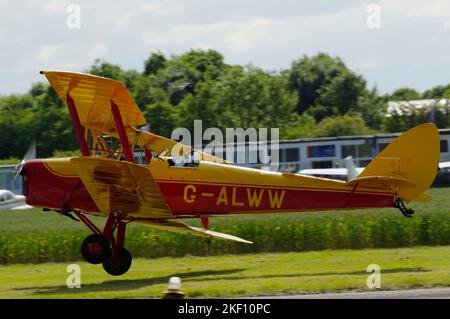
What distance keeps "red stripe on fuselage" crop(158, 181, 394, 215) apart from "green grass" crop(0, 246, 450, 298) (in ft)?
3.71

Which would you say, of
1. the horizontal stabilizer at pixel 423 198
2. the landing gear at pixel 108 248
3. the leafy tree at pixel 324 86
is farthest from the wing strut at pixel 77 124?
the leafy tree at pixel 324 86

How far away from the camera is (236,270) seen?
1557 cm

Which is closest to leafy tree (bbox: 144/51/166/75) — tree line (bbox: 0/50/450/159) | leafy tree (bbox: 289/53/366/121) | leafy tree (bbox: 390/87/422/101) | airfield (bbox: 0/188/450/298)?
tree line (bbox: 0/50/450/159)

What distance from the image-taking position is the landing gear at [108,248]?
14.4 metres

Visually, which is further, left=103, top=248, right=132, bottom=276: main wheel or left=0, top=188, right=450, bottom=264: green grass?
left=0, top=188, right=450, bottom=264: green grass

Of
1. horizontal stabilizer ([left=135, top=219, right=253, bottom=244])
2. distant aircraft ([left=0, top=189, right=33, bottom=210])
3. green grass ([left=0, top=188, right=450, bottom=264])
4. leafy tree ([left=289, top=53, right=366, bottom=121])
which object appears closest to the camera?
horizontal stabilizer ([left=135, top=219, right=253, bottom=244])

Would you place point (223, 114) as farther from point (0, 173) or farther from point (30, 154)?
point (30, 154)

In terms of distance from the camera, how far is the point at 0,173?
148ft

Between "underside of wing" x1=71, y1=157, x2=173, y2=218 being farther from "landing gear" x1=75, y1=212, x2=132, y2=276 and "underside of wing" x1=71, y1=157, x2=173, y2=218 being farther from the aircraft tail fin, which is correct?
the aircraft tail fin

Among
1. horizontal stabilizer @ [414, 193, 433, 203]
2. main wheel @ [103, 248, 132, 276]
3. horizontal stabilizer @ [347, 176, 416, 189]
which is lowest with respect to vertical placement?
main wheel @ [103, 248, 132, 276]

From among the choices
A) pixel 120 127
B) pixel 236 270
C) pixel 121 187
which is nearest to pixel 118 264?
pixel 121 187

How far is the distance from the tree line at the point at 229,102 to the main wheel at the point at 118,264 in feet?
148

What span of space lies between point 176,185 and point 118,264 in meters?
1.72

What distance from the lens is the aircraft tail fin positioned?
46.9ft
